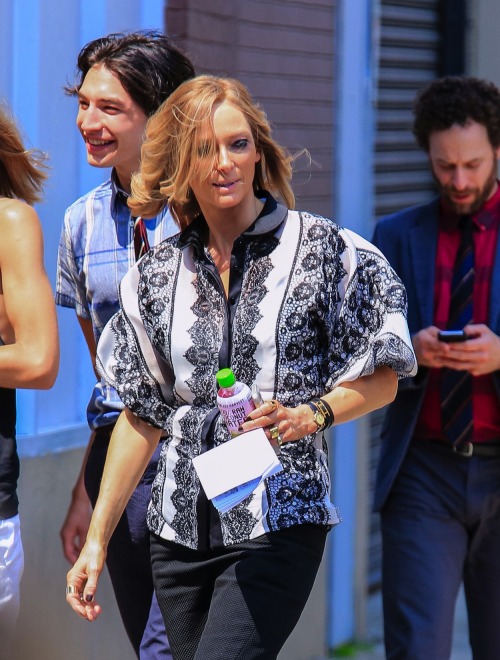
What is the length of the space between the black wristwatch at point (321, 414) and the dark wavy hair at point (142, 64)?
1.20 meters

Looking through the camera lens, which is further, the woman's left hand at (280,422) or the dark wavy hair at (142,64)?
the dark wavy hair at (142,64)

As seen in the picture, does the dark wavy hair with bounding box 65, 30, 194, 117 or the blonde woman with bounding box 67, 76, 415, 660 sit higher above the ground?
the dark wavy hair with bounding box 65, 30, 194, 117

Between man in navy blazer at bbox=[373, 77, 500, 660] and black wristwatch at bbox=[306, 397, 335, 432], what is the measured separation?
100 cm

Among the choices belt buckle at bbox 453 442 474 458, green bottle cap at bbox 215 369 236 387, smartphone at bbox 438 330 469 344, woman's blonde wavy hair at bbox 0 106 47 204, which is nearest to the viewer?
green bottle cap at bbox 215 369 236 387

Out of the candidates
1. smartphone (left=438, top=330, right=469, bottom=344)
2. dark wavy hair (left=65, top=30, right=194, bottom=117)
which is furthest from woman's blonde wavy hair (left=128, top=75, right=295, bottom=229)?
smartphone (left=438, top=330, right=469, bottom=344)

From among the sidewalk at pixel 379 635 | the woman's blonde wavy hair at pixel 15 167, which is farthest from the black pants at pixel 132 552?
the sidewalk at pixel 379 635

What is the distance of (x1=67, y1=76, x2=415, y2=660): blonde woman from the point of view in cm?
304

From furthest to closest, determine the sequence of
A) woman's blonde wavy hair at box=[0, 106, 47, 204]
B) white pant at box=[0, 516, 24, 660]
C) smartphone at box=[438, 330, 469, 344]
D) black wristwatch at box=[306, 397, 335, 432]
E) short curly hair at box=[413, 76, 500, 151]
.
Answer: short curly hair at box=[413, 76, 500, 151]
smartphone at box=[438, 330, 469, 344]
woman's blonde wavy hair at box=[0, 106, 47, 204]
white pant at box=[0, 516, 24, 660]
black wristwatch at box=[306, 397, 335, 432]

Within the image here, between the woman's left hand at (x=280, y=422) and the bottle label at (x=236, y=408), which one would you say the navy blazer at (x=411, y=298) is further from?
the bottle label at (x=236, y=408)

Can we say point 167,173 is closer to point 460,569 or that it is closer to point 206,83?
point 206,83

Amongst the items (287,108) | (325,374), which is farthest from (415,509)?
(287,108)

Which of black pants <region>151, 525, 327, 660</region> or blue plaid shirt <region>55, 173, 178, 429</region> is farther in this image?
blue plaid shirt <region>55, 173, 178, 429</region>

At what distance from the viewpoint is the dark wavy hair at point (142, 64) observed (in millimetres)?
3795

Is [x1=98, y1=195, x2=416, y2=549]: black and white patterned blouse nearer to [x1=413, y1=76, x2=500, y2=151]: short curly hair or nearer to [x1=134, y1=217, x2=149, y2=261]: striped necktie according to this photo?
[x1=134, y1=217, x2=149, y2=261]: striped necktie
